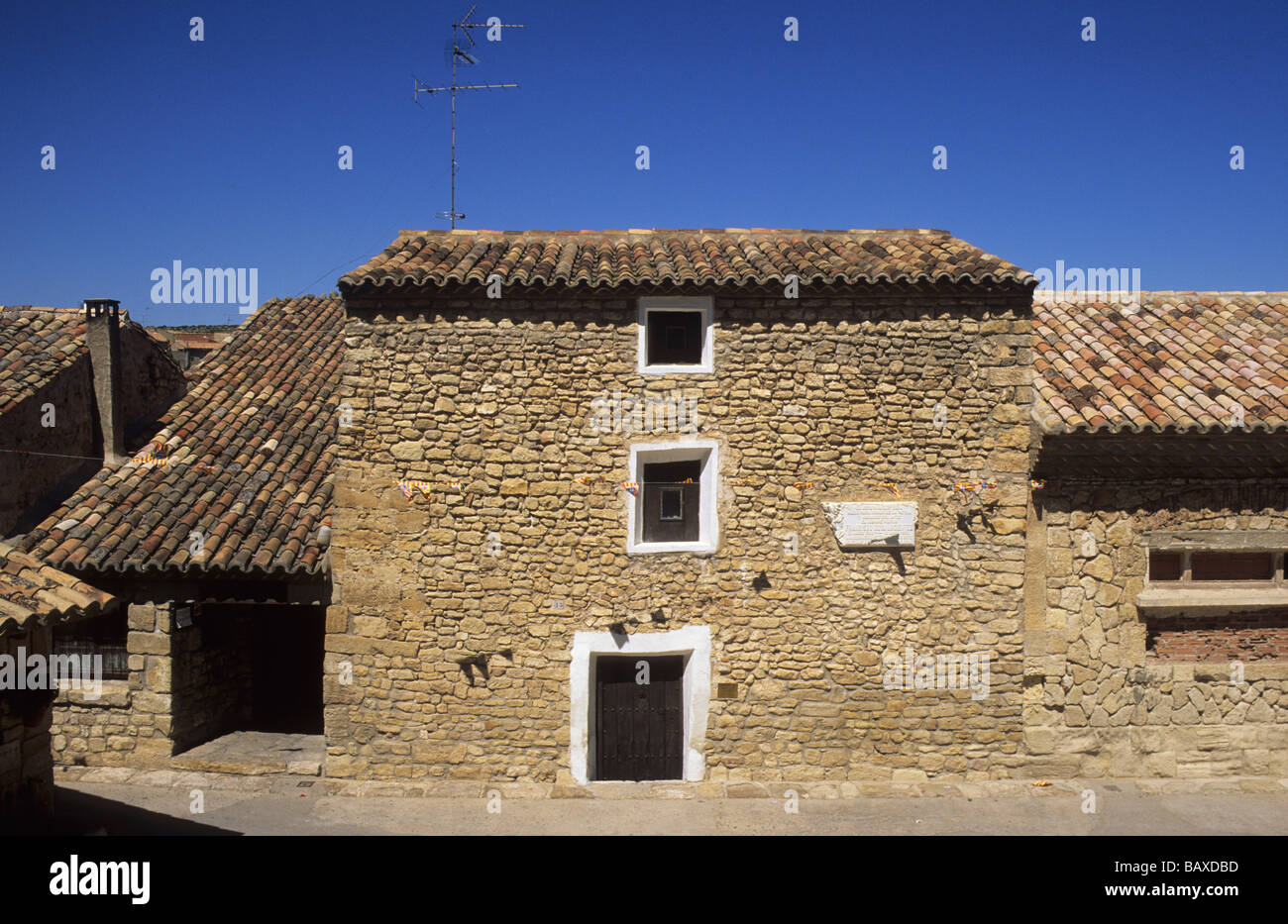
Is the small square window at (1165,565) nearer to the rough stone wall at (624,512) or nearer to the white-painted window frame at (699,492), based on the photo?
→ the rough stone wall at (624,512)

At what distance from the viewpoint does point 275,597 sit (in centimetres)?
1043

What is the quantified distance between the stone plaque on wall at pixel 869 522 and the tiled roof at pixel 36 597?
7.30 m

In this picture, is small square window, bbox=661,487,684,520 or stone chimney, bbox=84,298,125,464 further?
stone chimney, bbox=84,298,125,464

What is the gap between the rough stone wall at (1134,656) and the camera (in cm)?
991

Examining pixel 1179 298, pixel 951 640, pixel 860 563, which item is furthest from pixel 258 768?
pixel 1179 298

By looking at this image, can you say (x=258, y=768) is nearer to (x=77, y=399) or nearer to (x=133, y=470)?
(x=133, y=470)

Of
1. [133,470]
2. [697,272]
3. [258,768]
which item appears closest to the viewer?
[697,272]

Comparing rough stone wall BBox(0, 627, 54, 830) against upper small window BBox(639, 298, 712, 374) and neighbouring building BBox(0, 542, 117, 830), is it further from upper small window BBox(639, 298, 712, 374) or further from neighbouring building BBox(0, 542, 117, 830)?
upper small window BBox(639, 298, 712, 374)

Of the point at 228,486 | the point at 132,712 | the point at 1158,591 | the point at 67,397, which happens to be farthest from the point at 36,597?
the point at 1158,591

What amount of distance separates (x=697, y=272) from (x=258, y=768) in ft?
26.3

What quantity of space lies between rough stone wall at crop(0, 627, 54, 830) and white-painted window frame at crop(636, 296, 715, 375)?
6274 mm

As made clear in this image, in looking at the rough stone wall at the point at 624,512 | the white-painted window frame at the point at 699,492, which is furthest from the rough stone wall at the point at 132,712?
the white-painted window frame at the point at 699,492

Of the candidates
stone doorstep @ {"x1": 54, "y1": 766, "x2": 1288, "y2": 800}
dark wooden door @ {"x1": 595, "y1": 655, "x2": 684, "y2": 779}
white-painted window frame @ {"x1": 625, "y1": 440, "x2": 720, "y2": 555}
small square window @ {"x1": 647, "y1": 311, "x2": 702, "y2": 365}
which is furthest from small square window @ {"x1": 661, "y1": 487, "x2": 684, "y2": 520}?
stone doorstep @ {"x1": 54, "y1": 766, "x2": 1288, "y2": 800}

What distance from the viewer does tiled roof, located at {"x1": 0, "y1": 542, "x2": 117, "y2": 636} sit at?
6.31 meters
